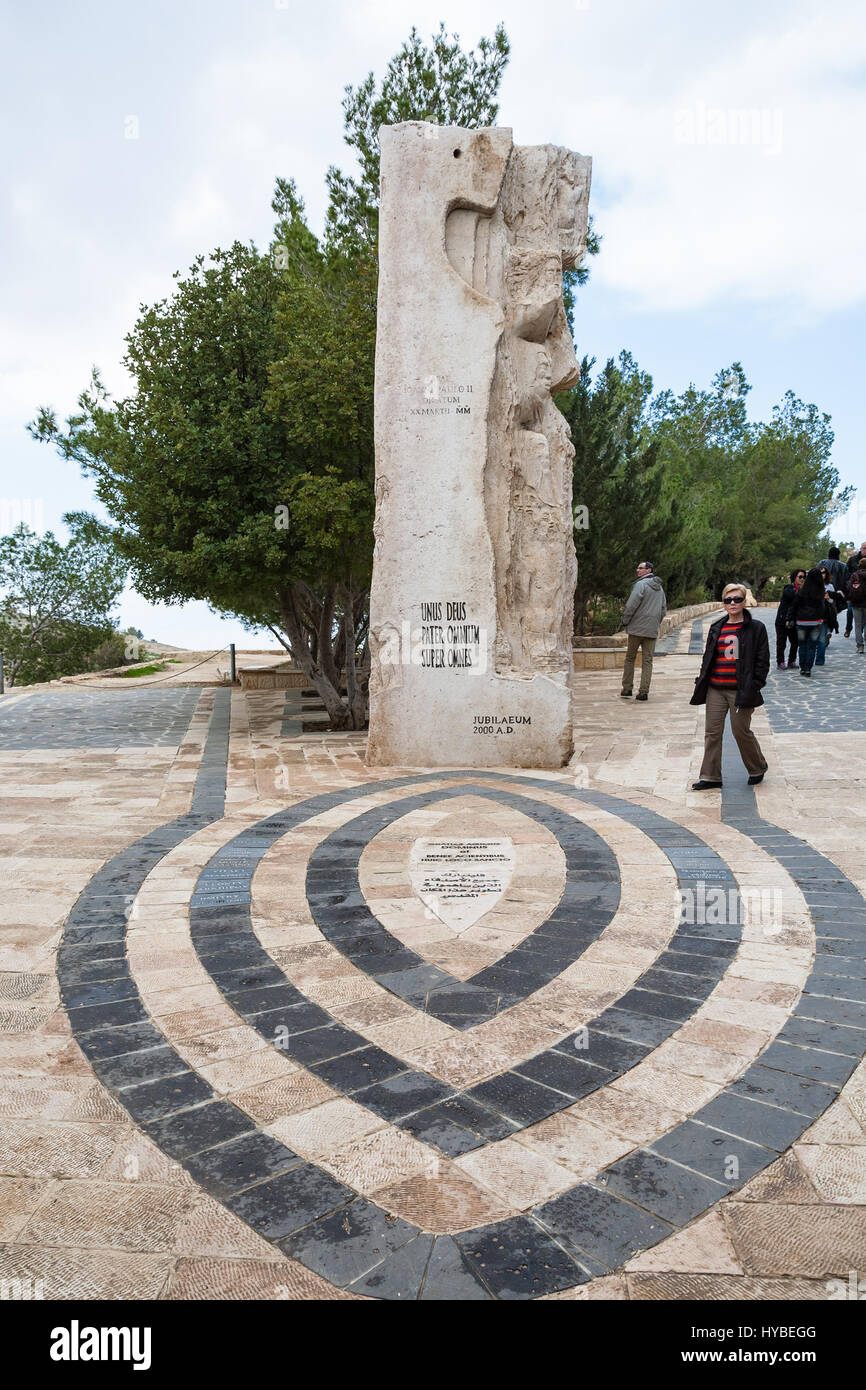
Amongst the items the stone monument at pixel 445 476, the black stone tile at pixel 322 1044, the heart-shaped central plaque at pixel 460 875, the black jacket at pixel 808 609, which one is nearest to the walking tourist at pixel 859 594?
the black jacket at pixel 808 609

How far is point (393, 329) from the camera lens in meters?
9.23

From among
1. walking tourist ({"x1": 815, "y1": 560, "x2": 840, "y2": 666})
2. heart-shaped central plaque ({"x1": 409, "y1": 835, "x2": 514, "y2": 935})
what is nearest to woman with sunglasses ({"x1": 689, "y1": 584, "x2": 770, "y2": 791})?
heart-shaped central plaque ({"x1": 409, "y1": 835, "x2": 514, "y2": 935})

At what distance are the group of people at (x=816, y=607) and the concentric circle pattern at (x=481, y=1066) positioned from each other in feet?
32.0

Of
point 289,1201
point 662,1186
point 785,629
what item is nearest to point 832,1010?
point 662,1186

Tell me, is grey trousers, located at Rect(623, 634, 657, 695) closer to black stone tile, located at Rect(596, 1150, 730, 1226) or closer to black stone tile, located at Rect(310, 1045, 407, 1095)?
black stone tile, located at Rect(310, 1045, 407, 1095)

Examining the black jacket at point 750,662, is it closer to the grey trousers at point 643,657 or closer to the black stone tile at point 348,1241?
the grey trousers at point 643,657

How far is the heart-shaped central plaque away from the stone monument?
2.83m

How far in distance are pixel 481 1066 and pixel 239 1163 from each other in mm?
1021

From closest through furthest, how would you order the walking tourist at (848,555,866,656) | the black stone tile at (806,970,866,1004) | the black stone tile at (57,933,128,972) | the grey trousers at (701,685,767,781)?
1. the black stone tile at (806,970,866,1004)
2. the black stone tile at (57,933,128,972)
3. the grey trousers at (701,685,767,781)
4. the walking tourist at (848,555,866,656)

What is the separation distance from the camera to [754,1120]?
10.3 feet

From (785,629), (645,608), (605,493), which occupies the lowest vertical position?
(785,629)

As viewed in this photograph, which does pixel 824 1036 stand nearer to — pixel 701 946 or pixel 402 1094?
pixel 701 946

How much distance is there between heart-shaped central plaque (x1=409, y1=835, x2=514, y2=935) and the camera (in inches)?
204

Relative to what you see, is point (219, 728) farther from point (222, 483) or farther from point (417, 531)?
point (417, 531)
